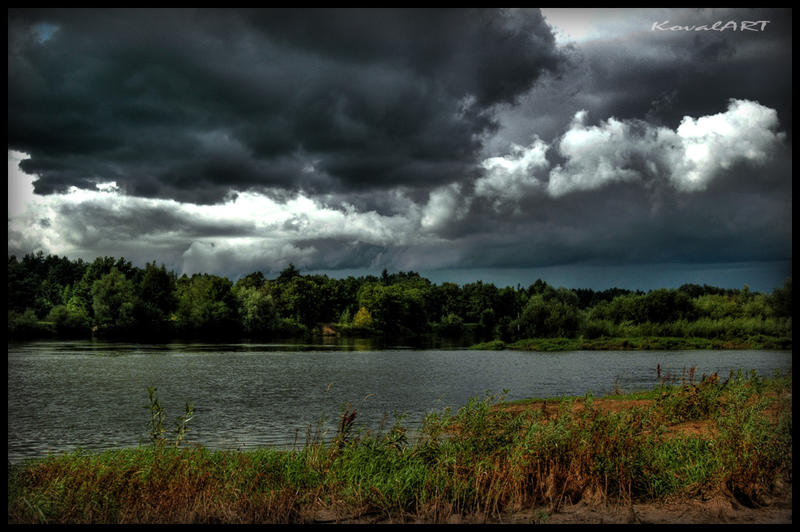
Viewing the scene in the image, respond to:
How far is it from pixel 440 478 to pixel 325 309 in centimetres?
16266

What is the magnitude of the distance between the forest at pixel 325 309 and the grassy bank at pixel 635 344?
852mm

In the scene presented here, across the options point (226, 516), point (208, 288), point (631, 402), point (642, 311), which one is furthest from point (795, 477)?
point (208, 288)

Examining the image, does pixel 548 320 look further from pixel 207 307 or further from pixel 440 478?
pixel 440 478

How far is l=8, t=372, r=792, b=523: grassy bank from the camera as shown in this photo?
28.5ft

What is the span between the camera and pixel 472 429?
11703mm

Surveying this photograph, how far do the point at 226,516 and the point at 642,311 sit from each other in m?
101

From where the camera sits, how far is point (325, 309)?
560 ft

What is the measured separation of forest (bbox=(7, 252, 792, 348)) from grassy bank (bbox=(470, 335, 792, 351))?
0.85 meters

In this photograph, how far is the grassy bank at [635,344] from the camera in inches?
3467

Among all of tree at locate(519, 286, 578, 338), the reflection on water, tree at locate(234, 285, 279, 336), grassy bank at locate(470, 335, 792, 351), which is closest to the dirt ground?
the reflection on water

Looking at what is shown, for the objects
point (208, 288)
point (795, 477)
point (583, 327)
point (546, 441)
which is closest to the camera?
point (795, 477)

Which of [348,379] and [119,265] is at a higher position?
[119,265]

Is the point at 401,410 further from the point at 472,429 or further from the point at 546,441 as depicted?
the point at 546,441

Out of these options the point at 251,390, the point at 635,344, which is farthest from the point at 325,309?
the point at 251,390
